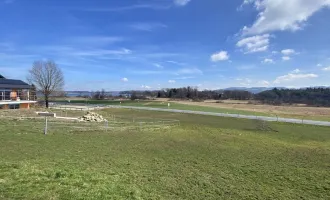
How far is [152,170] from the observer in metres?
12.9

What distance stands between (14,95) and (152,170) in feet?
149

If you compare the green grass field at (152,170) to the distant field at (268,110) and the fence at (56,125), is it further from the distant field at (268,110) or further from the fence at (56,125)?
the distant field at (268,110)

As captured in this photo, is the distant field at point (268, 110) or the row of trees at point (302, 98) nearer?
the distant field at point (268, 110)

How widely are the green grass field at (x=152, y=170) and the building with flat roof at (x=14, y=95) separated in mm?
29281

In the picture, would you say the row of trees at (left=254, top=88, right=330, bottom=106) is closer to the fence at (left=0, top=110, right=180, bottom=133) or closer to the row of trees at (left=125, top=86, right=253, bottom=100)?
the row of trees at (left=125, top=86, right=253, bottom=100)

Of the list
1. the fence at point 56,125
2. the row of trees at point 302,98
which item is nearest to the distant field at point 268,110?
the row of trees at point 302,98

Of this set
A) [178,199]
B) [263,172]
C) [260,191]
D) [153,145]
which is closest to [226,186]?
[260,191]

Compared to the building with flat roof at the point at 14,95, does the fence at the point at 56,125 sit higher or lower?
lower

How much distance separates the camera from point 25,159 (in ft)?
41.8

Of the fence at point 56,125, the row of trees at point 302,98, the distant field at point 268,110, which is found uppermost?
the row of trees at point 302,98

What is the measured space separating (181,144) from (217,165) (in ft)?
23.4

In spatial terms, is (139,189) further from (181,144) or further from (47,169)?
(181,144)

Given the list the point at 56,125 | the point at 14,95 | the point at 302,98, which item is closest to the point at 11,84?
the point at 14,95

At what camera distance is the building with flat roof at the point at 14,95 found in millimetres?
45575
